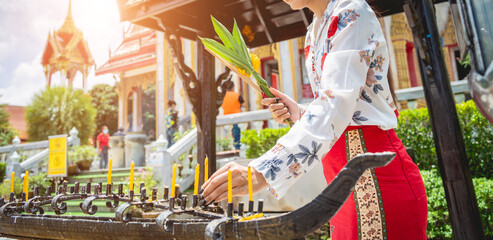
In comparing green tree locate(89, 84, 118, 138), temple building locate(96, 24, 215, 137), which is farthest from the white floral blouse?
green tree locate(89, 84, 118, 138)

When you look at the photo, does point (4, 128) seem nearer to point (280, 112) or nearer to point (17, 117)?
point (17, 117)

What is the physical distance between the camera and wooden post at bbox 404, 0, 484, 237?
246 centimetres

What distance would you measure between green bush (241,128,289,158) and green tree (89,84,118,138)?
29031 mm

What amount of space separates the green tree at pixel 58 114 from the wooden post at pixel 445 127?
67.3 ft

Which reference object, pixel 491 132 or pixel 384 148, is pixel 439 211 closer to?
pixel 491 132

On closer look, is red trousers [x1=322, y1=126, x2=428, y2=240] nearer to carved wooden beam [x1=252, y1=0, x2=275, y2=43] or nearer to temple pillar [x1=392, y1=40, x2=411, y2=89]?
carved wooden beam [x1=252, y1=0, x2=275, y2=43]

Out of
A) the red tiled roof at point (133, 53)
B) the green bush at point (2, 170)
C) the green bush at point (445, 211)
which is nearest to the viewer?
the green bush at point (445, 211)

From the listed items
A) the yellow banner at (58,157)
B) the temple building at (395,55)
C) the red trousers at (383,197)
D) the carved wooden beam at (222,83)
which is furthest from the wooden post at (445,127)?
the yellow banner at (58,157)

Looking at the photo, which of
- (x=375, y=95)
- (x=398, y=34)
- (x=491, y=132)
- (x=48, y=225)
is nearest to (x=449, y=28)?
(x=398, y=34)

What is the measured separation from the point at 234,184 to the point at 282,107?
1.94 ft

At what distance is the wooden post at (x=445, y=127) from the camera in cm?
246

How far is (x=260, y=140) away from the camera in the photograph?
6.18 m

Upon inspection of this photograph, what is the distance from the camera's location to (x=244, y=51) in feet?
4.22

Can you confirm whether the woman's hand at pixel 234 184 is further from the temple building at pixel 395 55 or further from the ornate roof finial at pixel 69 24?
the ornate roof finial at pixel 69 24
